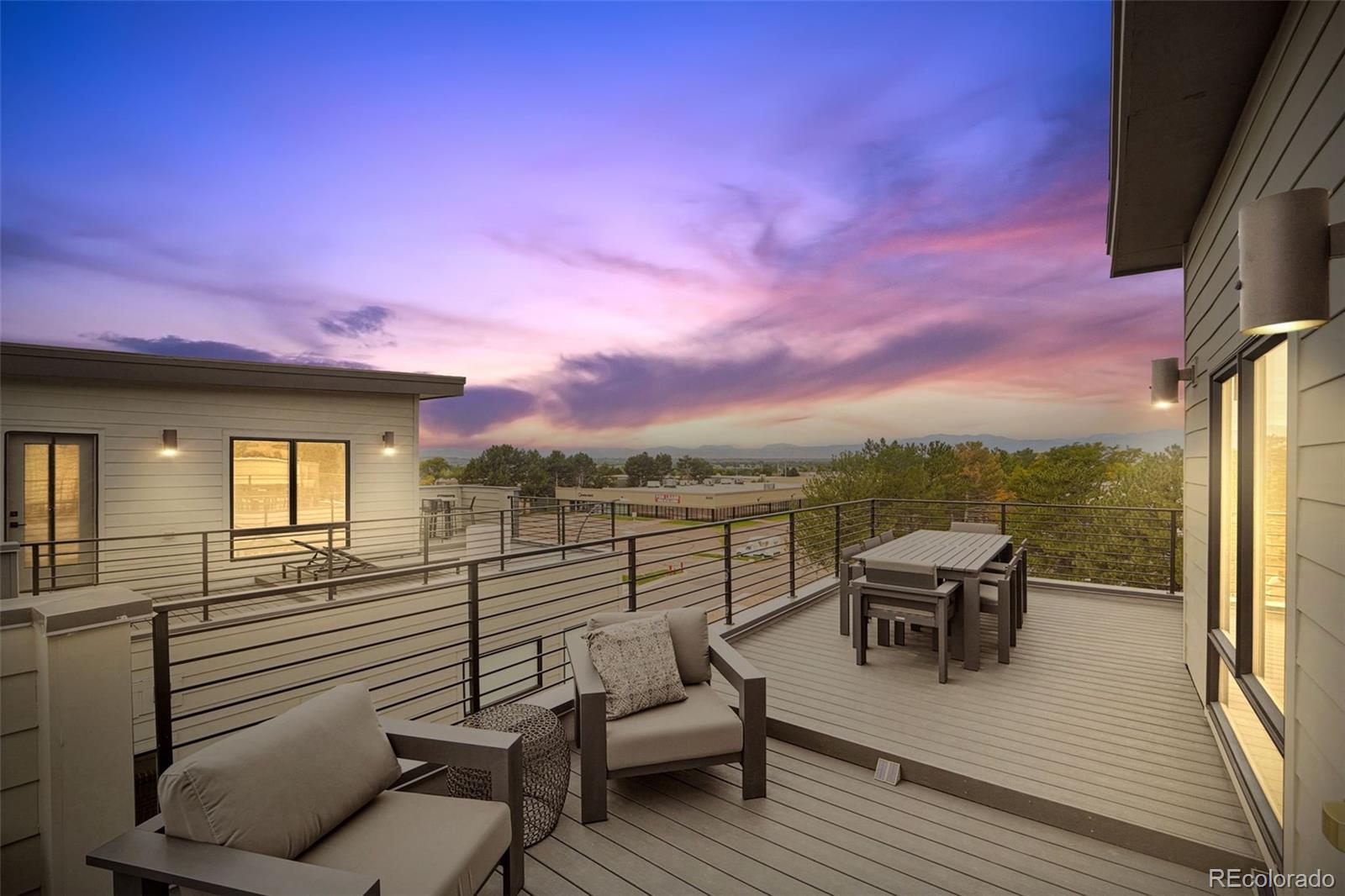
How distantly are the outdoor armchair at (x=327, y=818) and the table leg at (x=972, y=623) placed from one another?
3.31m

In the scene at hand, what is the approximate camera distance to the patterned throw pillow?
276 centimetres

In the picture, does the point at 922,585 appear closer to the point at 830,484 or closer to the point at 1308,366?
the point at 1308,366

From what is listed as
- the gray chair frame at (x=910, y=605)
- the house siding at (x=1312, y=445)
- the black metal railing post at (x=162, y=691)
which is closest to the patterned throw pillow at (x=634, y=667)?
the black metal railing post at (x=162, y=691)

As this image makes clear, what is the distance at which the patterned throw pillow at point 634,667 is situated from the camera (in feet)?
9.04

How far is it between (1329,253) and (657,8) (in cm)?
777

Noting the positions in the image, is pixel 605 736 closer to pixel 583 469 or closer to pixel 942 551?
pixel 942 551

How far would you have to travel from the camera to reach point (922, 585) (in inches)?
161

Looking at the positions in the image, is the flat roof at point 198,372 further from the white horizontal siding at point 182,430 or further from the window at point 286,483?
the window at point 286,483

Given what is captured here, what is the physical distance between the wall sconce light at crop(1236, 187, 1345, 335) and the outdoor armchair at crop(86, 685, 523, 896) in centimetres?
236

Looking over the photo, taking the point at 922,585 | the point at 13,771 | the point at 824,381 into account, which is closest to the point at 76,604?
the point at 13,771

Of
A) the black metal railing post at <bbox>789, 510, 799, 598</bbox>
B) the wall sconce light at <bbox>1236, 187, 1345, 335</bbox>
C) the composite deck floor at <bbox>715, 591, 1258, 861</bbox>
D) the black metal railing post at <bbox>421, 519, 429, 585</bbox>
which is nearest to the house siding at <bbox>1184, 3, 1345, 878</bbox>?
the wall sconce light at <bbox>1236, 187, 1345, 335</bbox>

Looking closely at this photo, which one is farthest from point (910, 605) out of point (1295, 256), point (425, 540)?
point (425, 540)

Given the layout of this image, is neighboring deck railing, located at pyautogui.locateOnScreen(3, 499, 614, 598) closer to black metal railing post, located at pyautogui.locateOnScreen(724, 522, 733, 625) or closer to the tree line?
black metal railing post, located at pyautogui.locateOnScreen(724, 522, 733, 625)

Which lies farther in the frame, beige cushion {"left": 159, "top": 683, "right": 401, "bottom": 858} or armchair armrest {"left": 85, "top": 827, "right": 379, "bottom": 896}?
beige cushion {"left": 159, "top": 683, "right": 401, "bottom": 858}
